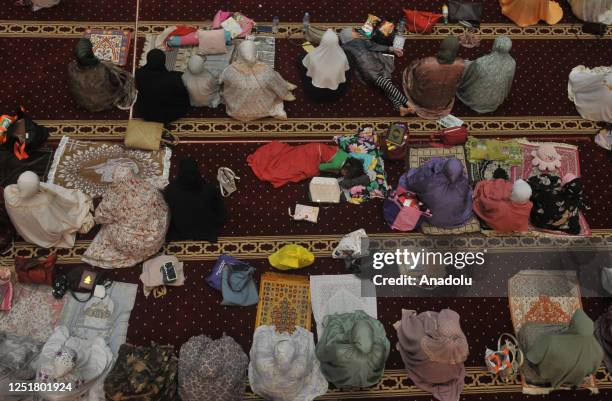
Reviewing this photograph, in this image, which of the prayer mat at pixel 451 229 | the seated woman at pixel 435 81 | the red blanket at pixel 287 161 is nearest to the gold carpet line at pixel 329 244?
the prayer mat at pixel 451 229

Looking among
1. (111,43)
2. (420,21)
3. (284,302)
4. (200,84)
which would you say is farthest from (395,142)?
(111,43)

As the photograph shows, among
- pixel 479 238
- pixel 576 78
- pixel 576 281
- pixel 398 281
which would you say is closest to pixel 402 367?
pixel 398 281

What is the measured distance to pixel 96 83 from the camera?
234 inches

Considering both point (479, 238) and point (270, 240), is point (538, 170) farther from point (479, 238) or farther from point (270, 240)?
point (270, 240)

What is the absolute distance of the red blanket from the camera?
233 inches

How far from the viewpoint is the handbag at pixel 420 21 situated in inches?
270

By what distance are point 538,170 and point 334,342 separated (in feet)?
9.93

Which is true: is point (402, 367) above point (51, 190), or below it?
below

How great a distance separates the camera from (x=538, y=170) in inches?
241

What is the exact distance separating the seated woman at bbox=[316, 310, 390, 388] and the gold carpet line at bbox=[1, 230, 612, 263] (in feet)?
2.99

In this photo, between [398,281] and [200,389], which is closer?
[200,389]

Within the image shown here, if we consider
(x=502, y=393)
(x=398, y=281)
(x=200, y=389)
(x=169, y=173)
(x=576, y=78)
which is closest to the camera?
(x=200, y=389)

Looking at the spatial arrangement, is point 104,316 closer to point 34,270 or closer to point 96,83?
point 34,270

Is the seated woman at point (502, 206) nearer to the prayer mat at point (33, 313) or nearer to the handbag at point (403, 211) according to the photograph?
the handbag at point (403, 211)
